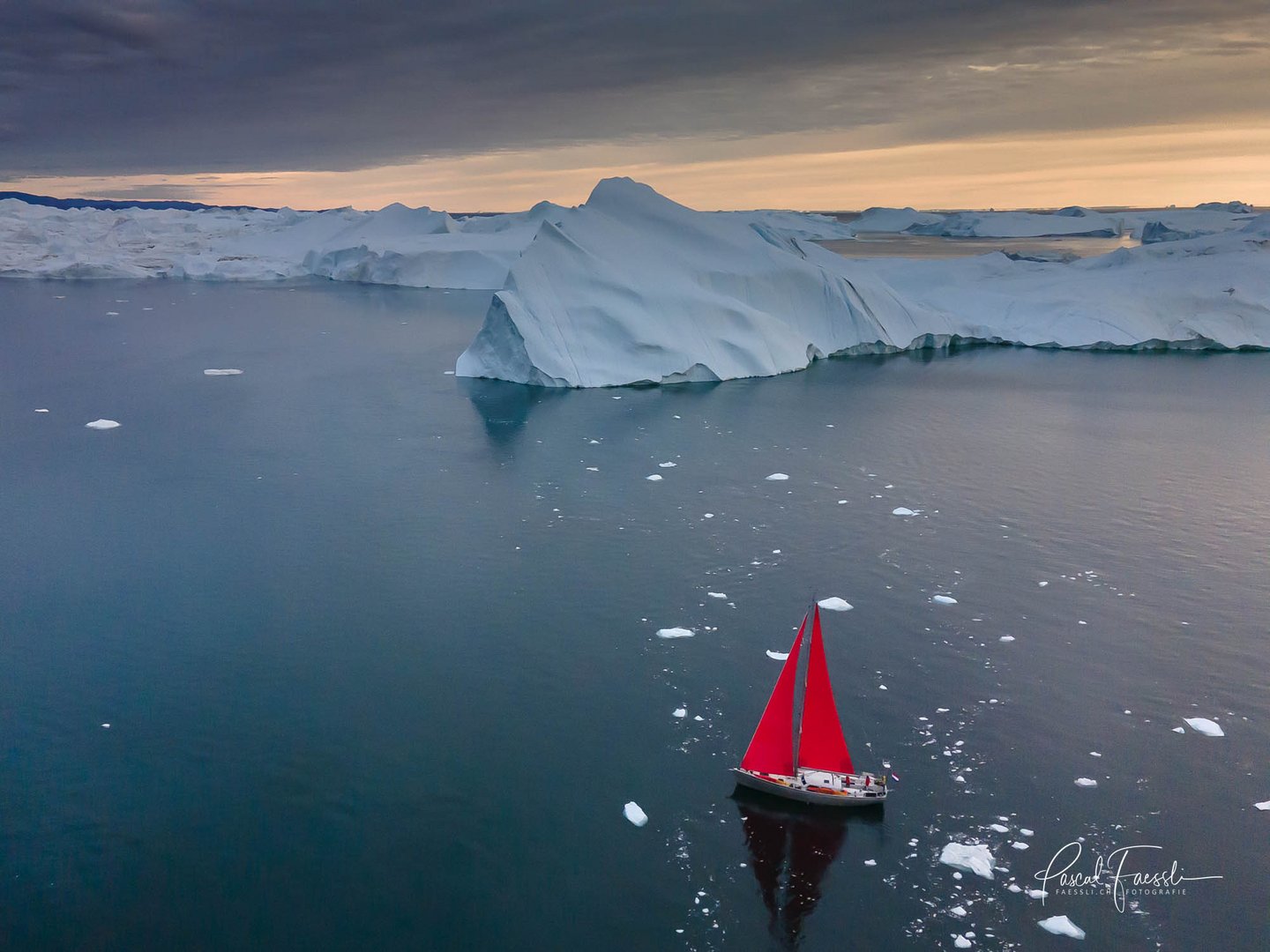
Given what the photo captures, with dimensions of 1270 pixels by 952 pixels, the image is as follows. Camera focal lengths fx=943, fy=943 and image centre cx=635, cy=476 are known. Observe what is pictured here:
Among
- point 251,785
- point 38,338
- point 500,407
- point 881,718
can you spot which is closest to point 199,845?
point 251,785

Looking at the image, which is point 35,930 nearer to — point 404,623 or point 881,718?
point 404,623

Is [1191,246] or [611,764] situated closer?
[611,764]

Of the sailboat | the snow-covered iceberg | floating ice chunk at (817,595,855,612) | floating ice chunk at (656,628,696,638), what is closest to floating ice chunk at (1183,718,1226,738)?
the sailboat

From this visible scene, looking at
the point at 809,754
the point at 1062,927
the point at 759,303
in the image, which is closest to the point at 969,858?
the point at 1062,927

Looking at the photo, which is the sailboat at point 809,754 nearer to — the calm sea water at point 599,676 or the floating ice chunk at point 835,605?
the calm sea water at point 599,676

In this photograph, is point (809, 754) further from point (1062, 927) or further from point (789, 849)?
point (1062, 927)

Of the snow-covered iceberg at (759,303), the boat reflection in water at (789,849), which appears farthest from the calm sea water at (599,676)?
the snow-covered iceberg at (759,303)

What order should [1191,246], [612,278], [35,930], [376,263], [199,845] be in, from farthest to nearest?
[376,263] → [1191,246] → [612,278] → [199,845] → [35,930]
